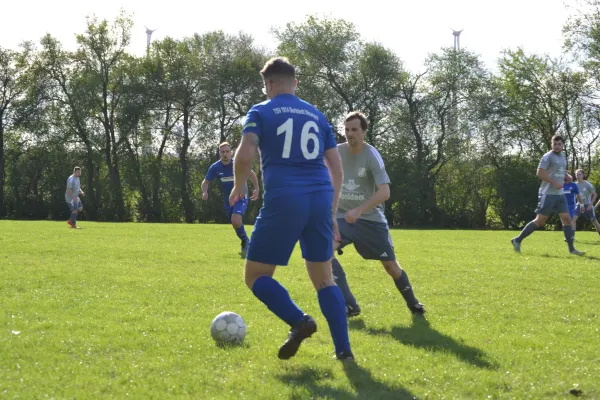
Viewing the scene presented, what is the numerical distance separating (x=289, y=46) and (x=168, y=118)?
32.2 feet

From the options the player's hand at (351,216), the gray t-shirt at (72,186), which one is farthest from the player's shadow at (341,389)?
the gray t-shirt at (72,186)

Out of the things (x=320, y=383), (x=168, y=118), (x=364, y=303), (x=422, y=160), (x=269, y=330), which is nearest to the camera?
(x=320, y=383)

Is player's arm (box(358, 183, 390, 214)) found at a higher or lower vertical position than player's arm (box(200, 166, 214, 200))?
lower

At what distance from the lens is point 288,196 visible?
418 cm

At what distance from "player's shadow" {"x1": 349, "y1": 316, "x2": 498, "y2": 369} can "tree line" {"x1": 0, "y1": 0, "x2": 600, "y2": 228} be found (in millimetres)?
33279

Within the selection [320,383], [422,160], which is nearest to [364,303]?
[320,383]

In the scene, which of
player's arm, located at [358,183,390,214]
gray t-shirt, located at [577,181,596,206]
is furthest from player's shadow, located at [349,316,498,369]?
gray t-shirt, located at [577,181,596,206]

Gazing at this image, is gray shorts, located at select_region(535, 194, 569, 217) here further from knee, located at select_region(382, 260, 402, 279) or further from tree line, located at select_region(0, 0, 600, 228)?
tree line, located at select_region(0, 0, 600, 228)

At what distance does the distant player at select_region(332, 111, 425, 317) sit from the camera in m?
6.24

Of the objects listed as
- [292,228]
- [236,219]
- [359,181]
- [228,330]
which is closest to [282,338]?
[228,330]

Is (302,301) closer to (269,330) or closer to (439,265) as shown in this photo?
(269,330)

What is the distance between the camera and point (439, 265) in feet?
37.1

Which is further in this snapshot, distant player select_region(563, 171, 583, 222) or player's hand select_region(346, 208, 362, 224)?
distant player select_region(563, 171, 583, 222)

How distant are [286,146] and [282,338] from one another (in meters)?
1.81
